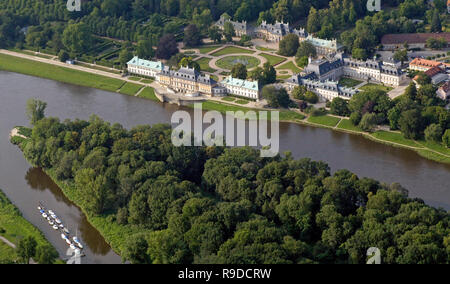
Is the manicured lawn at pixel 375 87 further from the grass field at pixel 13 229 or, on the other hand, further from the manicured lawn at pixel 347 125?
the grass field at pixel 13 229

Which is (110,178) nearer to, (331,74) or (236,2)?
(331,74)

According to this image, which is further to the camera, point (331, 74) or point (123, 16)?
point (123, 16)

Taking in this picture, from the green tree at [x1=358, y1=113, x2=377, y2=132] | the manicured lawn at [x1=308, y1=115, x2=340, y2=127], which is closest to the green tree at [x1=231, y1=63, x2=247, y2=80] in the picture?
the manicured lawn at [x1=308, y1=115, x2=340, y2=127]

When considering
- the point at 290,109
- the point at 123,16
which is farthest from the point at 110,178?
the point at 123,16

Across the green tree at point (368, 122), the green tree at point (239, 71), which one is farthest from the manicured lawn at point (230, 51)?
the green tree at point (368, 122)

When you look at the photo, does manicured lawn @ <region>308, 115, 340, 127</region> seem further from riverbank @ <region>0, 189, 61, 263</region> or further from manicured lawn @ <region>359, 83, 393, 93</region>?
riverbank @ <region>0, 189, 61, 263</region>

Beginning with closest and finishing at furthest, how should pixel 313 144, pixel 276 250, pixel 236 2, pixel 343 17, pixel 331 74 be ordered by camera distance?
pixel 276 250 → pixel 313 144 → pixel 331 74 → pixel 343 17 → pixel 236 2

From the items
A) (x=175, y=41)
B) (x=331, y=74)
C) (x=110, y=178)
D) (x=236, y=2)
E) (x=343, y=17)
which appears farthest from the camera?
(x=236, y=2)
